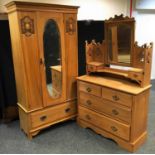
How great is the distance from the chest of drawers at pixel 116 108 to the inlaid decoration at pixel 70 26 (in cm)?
64

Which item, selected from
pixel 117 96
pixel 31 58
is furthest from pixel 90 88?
pixel 31 58

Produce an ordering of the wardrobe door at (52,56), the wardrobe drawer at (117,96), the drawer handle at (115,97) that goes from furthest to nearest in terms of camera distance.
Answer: the wardrobe door at (52,56) → the drawer handle at (115,97) → the wardrobe drawer at (117,96)

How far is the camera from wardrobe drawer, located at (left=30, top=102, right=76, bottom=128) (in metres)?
2.33

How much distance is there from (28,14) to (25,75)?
0.68 metres

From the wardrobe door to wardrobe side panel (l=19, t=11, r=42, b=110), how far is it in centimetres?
5

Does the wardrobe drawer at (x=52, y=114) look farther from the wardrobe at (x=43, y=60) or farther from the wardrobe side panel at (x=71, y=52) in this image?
the wardrobe side panel at (x=71, y=52)

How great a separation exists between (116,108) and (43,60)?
3.40 ft

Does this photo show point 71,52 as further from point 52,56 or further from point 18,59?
point 18,59

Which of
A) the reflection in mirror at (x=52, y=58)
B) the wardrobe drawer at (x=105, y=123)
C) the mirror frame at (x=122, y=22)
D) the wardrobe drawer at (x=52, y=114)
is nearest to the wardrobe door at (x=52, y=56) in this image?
the reflection in mirror at (x=52, y=58)

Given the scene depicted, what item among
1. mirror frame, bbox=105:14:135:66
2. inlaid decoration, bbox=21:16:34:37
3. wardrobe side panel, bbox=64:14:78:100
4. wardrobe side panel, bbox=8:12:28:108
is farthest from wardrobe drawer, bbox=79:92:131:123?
inlaid decoration, bbox=21:16:34:37

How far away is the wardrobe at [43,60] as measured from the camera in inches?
80.4

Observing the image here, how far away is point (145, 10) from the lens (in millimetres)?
4125

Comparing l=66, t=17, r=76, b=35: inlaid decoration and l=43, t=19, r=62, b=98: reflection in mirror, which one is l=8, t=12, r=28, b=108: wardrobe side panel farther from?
l=66, t=17, r=76, b=35: inlaid decoration

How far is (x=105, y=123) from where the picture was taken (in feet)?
7.40
